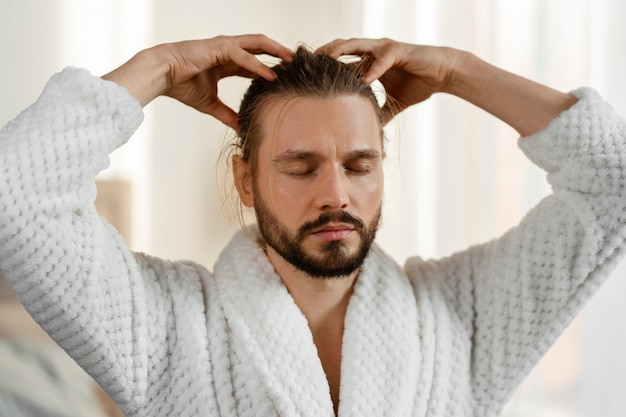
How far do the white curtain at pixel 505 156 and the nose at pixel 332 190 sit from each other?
0.55 meters

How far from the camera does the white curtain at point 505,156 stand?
4.99ft

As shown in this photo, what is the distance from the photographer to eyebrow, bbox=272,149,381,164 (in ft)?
3.90

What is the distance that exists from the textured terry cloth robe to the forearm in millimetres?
36

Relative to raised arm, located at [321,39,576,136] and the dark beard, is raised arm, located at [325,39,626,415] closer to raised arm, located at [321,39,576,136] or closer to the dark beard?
raised arm, located at [321,39,576,136]

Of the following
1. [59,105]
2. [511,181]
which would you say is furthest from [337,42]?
[511,181]

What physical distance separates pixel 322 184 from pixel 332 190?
2 centimetres

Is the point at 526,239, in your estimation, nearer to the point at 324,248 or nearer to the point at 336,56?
the point at 324,248

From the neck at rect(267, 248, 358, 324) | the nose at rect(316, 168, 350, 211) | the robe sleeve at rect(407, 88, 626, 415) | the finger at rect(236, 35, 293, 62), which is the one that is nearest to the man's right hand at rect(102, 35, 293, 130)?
the finger at rect(236, 35, 293, 62)

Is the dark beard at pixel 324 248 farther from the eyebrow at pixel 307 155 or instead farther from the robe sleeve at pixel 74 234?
the robe sleeve at pixel 74 234

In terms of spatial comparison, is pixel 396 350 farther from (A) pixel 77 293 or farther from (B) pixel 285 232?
(A) pixel 77 293

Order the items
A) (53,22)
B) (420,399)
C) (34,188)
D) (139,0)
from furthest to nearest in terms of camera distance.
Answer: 1. (139,0)
2. (53,22)
3. (420,399)
4. (34,188)

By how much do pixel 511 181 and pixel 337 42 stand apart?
1.99 ft

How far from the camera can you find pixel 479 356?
1281 millimetres

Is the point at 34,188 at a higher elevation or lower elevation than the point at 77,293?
higher
